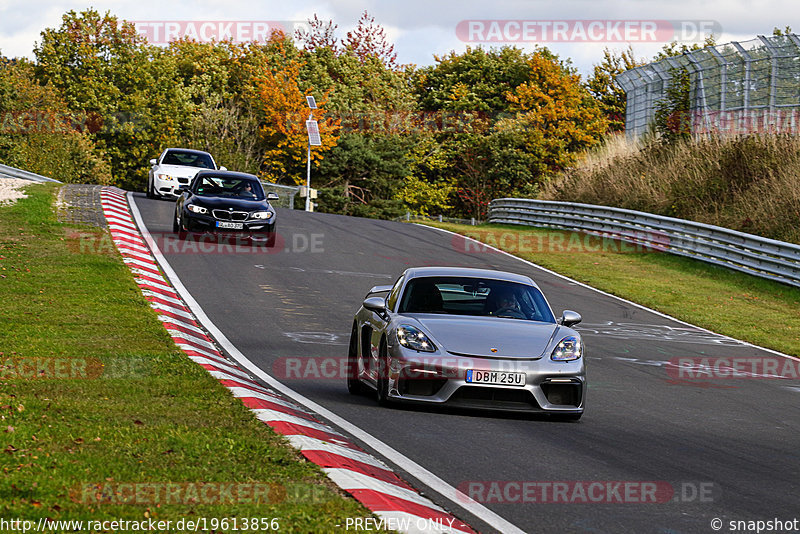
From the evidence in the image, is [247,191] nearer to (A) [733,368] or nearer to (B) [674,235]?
(B) [674,235]

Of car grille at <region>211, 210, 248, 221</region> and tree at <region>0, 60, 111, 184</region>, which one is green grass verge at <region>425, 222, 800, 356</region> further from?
tree at <region>0, 60, 111, 184</region>

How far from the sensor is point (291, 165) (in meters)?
76.4

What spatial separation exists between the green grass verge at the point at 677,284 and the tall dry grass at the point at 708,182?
202 cm

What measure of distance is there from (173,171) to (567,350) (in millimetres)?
25475

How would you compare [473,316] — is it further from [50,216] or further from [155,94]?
[155,94]

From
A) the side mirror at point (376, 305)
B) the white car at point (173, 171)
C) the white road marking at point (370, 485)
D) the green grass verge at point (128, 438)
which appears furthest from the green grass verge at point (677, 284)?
the white road marking at point (370, 485)

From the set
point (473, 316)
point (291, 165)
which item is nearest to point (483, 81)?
point (291, 165)

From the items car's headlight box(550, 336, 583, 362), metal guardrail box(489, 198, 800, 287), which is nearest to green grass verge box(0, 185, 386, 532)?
car's headlight box(550, 336, 583, 362)

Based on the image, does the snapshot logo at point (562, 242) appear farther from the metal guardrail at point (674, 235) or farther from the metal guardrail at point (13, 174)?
the metal guardrail at point (13, 174)

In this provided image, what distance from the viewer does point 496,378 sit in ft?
30.1

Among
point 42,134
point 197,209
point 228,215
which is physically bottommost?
point 228,215

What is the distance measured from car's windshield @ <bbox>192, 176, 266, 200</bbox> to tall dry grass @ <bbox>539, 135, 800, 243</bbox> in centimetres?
1303

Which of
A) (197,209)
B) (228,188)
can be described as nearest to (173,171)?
(228,188)

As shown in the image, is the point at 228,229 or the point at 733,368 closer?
the point at 733,368
